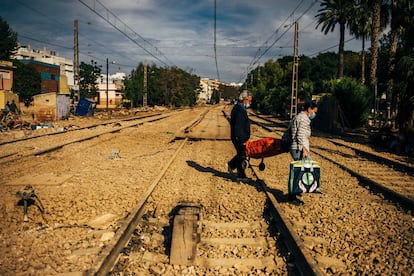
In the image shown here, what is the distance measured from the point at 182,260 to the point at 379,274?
2.21 metres

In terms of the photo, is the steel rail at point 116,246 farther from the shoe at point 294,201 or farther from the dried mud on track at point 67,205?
the shoe at point 294,201

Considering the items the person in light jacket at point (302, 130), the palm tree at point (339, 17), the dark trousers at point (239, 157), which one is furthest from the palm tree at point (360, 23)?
the person in light jacket at point (302, 130)

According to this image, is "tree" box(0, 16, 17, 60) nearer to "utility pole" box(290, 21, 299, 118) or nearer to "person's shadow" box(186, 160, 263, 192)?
"utility pole" box(290, 21, 299, 118)

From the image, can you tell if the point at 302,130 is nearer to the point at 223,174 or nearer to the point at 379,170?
the point at 223,174

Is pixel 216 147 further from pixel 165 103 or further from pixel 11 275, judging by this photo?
pixel 165 103

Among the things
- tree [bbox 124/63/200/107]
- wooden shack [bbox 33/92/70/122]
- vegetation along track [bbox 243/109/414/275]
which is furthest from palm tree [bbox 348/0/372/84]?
tree [bbox 124/63/200/107]

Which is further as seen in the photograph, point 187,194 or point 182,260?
point 187,194

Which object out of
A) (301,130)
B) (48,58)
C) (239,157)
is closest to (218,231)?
(301,130)

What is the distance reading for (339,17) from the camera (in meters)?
37.8

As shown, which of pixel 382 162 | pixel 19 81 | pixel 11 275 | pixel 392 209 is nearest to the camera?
pixel 11 275

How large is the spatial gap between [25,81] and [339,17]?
181 ft

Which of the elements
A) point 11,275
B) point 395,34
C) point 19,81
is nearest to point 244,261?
point 11,275

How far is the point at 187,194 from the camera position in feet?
24.1

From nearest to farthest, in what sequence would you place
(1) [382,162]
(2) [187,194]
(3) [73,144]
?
(2) [187,194] → (1) [382,162] → (3) [73,144]
